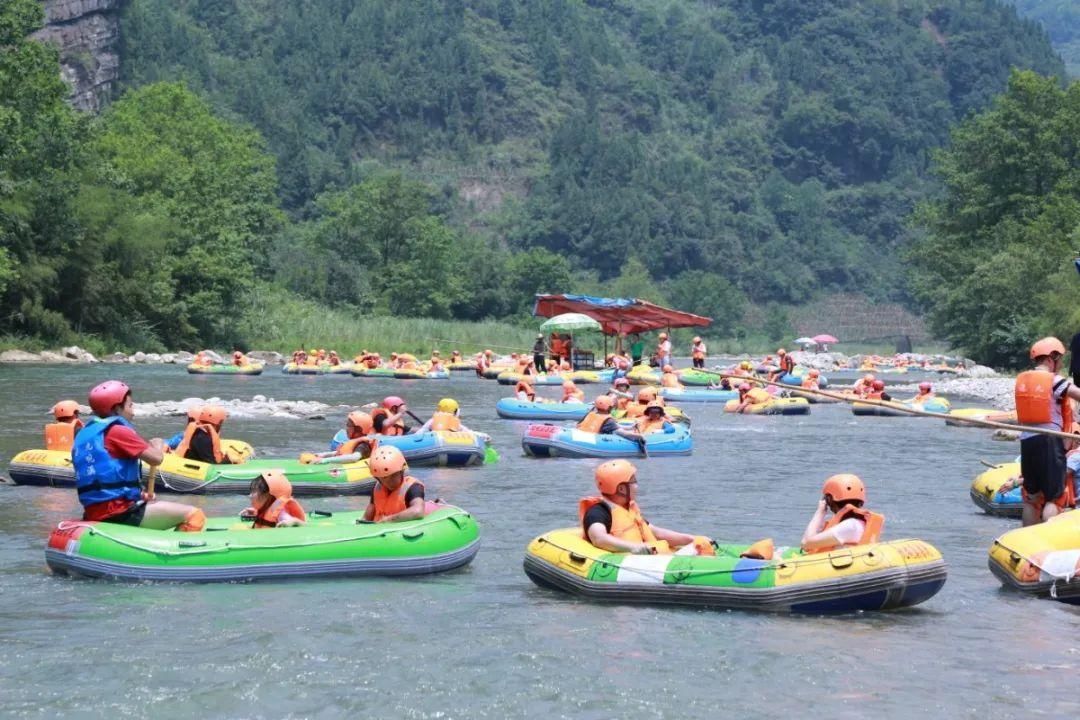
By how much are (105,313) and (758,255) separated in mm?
110570

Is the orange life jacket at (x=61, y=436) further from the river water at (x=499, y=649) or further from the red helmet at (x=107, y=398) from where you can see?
the red helmet at (x=107, y=398)

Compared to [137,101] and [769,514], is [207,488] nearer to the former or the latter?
[769,514]

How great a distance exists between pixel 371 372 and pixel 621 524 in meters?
35.0

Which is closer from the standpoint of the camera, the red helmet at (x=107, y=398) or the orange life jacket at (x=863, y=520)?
the orange life jacket at (x=863, y=520)

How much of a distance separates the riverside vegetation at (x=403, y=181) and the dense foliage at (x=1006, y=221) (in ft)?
6.02

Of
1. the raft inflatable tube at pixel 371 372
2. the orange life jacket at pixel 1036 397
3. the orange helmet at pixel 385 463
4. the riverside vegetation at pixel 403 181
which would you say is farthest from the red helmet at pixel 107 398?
the raft inflatable tube at pixel 371 372

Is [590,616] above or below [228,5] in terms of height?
below

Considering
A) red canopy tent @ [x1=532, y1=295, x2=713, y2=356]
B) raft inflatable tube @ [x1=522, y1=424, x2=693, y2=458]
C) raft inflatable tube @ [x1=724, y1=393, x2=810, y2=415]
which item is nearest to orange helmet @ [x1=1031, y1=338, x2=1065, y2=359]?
raft inflatable tube @ [x1=522, y1=424, x2=693, y2=458]

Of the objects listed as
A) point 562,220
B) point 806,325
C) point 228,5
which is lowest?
point 806,325

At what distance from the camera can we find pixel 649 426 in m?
23.3

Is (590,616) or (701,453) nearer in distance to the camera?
(590,616)

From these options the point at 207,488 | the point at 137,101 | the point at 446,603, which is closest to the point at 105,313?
the point at 137,101

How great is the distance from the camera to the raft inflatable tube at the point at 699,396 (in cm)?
3622

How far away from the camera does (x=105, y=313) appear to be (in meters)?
52.4
